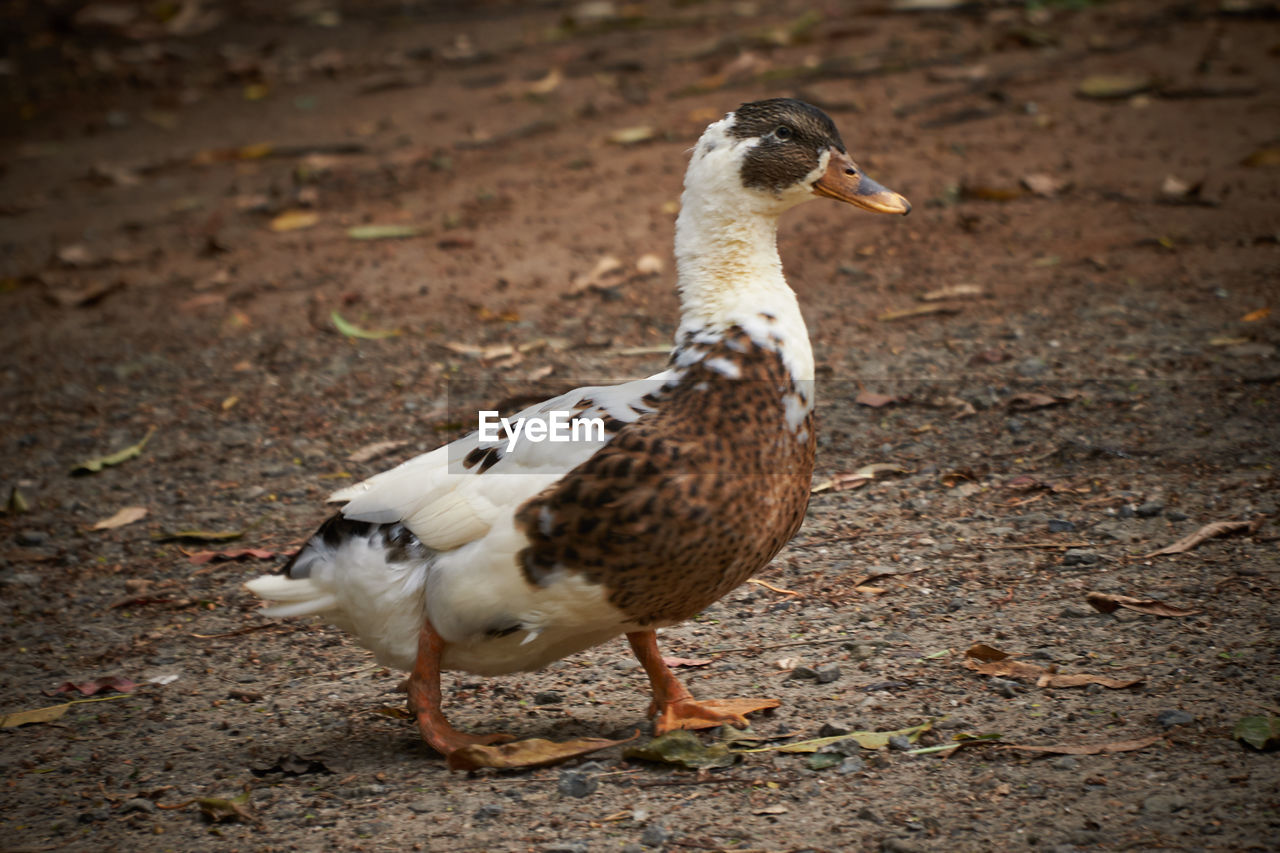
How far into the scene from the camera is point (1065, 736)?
3129 millimetres

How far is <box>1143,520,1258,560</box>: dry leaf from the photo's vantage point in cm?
403

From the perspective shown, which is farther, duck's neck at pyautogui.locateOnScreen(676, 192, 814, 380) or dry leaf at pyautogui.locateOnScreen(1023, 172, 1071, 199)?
dry leaf at pyautogui.locateOnScreen(1023, 172, 1071, 199)

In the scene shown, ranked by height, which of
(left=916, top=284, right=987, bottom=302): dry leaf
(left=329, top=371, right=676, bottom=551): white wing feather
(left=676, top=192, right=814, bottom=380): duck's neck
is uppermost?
(left=676, top=192, right=814, bottom=380): duck's neck

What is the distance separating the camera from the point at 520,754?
322 centimetres

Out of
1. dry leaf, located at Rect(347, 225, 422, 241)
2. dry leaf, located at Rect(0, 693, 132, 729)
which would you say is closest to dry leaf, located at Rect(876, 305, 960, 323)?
dry leaf, located at Rect(347, 225, 422, 241)

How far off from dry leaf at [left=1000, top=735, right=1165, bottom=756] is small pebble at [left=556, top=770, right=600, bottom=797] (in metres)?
1.05

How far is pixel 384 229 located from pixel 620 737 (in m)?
5.12

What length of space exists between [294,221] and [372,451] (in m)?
3.25

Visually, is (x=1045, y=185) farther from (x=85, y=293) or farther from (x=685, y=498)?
(x=85, y=293)

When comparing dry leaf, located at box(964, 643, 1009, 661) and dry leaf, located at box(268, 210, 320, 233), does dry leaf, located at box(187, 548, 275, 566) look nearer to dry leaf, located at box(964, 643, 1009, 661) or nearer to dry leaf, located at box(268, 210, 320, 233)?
dry leaf, located at box(964, 643, 1009, 661)

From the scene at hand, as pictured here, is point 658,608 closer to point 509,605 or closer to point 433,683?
point 509,605

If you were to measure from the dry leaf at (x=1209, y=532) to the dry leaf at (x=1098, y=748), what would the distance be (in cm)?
112

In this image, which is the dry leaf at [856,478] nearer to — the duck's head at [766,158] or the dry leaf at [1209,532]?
the dry leaf at [1209,532]

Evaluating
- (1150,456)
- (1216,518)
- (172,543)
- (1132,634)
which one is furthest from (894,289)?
(172,543)
